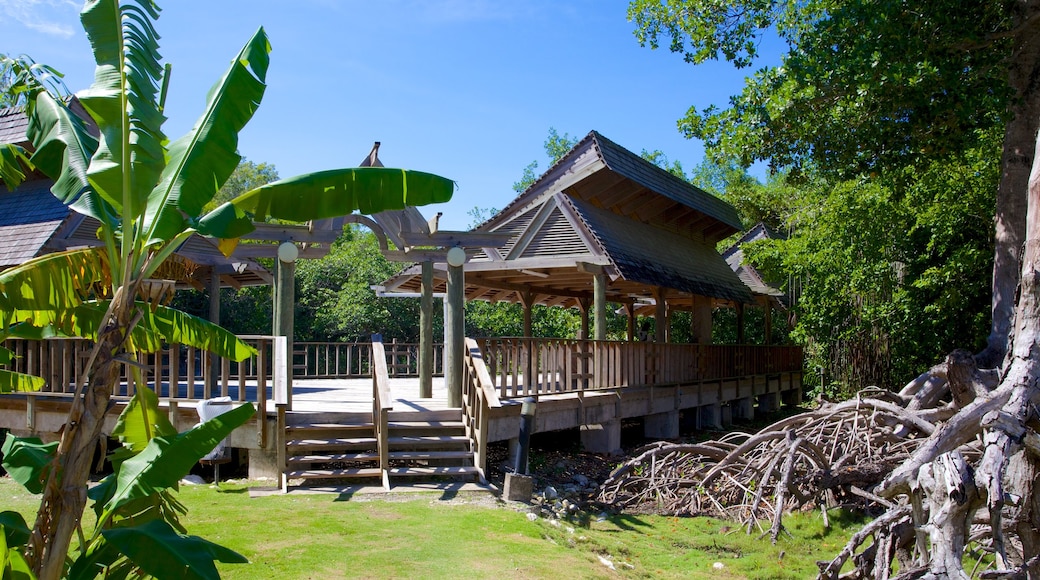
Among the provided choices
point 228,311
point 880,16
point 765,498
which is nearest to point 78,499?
point 765,498

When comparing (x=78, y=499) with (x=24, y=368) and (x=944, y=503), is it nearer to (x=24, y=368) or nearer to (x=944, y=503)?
(x=944, y=503)

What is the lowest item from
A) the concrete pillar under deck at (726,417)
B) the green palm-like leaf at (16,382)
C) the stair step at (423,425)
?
the concrete pillar under deck at (726,417)

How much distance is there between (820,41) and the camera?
12898 mm

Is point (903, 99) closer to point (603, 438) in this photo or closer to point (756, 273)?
point (603, 438)

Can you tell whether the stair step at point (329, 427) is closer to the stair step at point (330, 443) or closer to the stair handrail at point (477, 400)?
the stair step at point (330, 443)

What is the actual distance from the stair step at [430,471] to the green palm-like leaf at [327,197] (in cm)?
553

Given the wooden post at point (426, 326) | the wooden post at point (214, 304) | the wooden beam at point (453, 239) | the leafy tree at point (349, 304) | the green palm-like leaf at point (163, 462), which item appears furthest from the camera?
the leafy tree at point (349, 304)

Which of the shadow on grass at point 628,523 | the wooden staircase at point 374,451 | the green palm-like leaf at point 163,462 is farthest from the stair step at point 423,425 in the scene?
A: the green palm-like leaf at point 163,462

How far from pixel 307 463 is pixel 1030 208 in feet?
27.8

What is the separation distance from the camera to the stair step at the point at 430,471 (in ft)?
33.0

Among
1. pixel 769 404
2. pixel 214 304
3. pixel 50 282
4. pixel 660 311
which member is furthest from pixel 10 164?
pixel 769 404

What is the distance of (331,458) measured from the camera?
33.3ft

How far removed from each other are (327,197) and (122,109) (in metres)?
1.29

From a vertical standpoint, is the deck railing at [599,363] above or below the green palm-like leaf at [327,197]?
below
